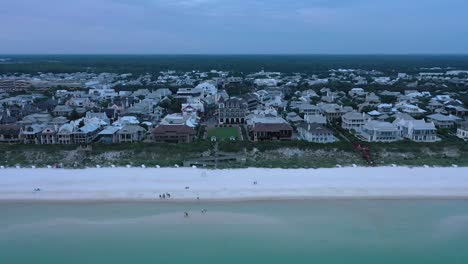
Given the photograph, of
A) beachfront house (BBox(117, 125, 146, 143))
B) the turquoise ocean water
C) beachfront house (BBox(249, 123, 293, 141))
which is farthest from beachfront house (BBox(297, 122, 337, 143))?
beachfront house (BBox(117, 125, 146, 143))

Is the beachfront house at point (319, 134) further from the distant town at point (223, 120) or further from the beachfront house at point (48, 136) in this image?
the beachfront house at point (48, 136)

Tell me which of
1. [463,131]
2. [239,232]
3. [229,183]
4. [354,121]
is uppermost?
[354,121]

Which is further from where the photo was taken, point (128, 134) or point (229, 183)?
point (128, 134)

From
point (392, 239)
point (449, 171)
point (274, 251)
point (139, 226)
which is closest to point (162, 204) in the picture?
point (139, 226)

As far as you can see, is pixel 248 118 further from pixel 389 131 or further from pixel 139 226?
pixel 139 226

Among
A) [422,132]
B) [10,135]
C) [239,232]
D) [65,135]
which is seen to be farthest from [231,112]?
[239,232]

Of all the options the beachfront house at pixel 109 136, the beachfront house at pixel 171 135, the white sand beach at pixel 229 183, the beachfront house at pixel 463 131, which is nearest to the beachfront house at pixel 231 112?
the beachfront house at pixel 171 135

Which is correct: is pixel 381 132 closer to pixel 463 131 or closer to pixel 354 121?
pixel 354 121
